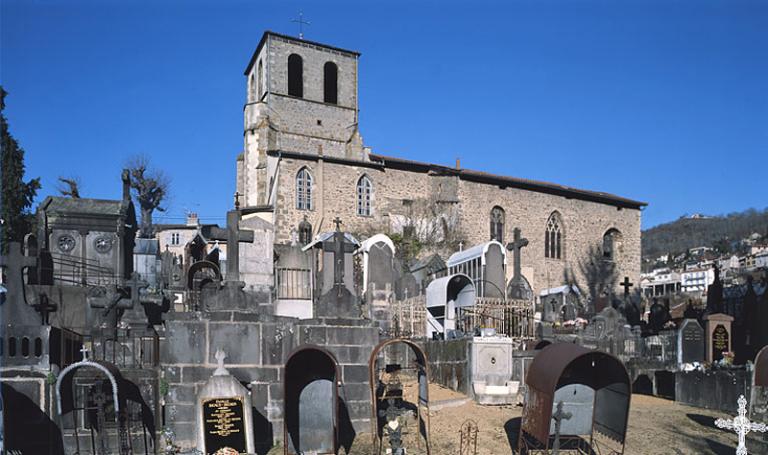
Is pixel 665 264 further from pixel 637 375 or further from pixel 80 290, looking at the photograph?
pixel 80 290

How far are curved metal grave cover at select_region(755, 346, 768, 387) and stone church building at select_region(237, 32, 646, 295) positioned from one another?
957 inches

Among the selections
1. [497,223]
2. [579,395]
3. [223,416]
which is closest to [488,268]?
[497,223]

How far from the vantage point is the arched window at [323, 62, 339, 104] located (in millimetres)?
41406

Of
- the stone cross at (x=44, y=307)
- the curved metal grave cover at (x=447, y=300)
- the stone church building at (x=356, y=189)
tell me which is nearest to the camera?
the stone cross at (x=44, y=307)

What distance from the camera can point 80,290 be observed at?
17828 mm

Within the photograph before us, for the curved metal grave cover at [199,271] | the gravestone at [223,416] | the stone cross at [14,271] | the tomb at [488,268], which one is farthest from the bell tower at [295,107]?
the gravestone at [223,416]

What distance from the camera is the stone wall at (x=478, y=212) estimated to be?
113 ft

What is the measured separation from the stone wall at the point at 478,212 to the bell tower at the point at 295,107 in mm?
2214

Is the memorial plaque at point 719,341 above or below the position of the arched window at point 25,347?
below

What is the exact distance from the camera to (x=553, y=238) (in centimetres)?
4212

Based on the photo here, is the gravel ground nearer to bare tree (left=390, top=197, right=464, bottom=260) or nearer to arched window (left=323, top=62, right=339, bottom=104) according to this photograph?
bare tree (left=390, top=197, right=464, bottom=260)

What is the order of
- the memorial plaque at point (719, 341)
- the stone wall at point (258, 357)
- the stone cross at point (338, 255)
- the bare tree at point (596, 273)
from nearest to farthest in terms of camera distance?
the stone wall at point (258, 357), the stone cross at point (338, 255), the memorial plaque at point (719, 341), the bare tree at point (596, 273)

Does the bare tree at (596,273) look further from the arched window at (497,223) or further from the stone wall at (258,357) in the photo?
the stone wall at (258,357)

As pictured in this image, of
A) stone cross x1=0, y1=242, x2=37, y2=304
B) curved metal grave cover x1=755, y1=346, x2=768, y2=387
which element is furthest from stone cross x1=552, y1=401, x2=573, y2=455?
stone cross x1=0, y1=242, x2=37, y2=304
